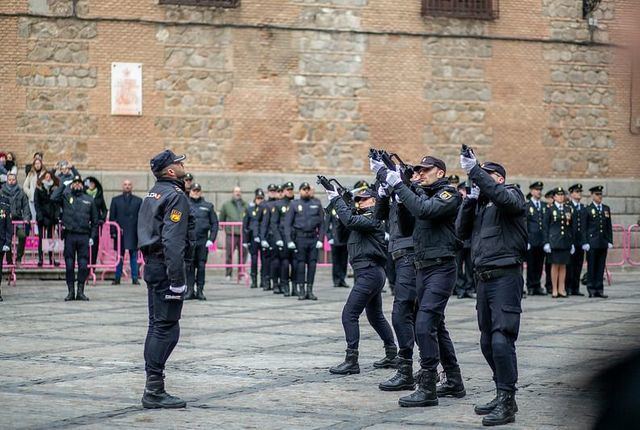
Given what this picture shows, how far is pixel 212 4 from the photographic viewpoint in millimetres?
26203

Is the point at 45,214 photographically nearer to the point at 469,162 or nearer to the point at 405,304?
the point at 405,304

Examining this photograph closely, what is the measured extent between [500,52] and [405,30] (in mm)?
2479

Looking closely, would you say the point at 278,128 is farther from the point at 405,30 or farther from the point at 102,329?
the point at 102,329

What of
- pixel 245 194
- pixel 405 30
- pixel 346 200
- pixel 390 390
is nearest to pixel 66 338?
pixel 346 200

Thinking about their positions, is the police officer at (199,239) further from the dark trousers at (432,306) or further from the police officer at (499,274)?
the police officer at (499,274)

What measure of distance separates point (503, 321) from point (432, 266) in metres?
1.07

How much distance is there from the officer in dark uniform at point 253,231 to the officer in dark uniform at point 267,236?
132mm

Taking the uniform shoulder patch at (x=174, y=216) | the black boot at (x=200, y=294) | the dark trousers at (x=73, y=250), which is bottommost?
the black boot at (x=200, y=294)

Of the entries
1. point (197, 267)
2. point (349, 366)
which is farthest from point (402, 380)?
point (197, 267)

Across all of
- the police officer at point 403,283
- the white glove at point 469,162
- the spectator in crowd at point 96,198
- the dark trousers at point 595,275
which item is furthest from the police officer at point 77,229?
the white glove at point 469,162

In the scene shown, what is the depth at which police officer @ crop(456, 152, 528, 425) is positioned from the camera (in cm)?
832

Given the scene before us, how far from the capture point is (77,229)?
1884 cm

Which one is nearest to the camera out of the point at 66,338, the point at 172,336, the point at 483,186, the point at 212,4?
the point at 483,186

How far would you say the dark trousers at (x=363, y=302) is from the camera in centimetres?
1090
